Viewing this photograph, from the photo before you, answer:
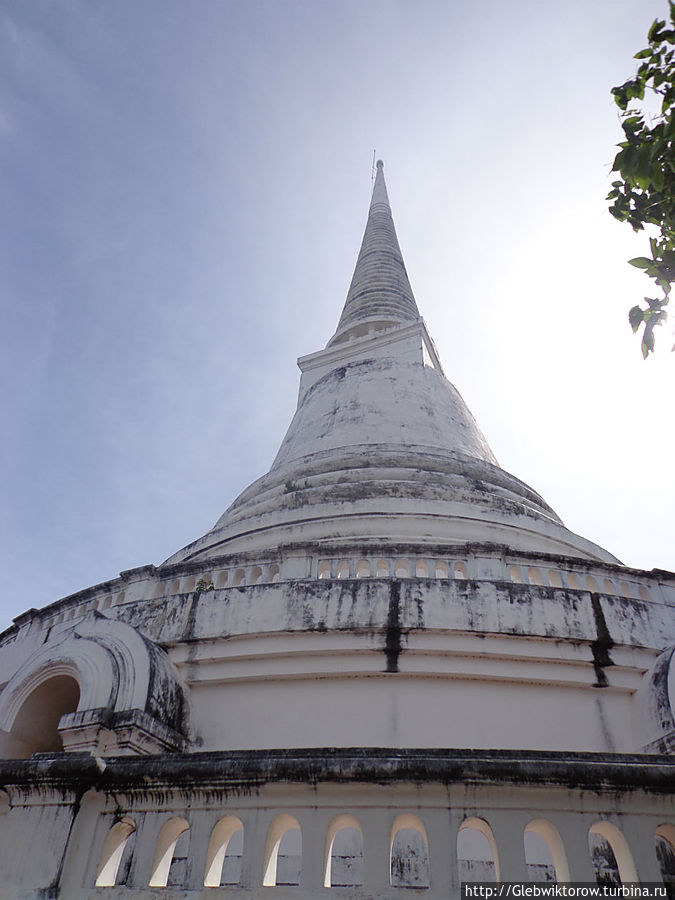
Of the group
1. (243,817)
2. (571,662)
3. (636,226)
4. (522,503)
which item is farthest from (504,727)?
(522,503)

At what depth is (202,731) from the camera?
7219 millimetres

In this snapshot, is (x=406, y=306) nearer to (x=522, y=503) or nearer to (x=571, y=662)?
(x=522, y=503)

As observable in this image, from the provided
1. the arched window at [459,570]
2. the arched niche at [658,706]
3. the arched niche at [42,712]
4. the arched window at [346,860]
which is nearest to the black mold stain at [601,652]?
the arched niche at [658,706]

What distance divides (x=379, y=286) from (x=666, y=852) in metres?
22.7

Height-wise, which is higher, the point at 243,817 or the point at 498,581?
the point at 498,581

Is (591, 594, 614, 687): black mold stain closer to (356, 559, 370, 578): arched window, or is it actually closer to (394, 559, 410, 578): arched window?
(394, 559, 410, 578): arched window

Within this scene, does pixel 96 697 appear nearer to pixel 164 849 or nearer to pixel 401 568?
pixel 164 849

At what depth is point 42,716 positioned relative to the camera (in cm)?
754

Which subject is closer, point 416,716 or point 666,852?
point 666,852

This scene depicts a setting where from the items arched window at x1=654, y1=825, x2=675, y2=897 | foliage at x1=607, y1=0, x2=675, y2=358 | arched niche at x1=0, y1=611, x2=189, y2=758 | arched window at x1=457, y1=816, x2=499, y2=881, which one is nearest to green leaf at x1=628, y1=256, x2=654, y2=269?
foliage at x1=607, y1=0, x2=675, y2=358

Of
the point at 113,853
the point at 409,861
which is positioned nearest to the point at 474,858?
the point at 409,861

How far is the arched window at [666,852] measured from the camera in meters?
3.91

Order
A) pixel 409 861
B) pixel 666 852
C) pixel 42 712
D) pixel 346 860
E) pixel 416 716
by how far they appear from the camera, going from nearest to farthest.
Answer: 1. pixel 666 852
2. pixel 409 861
3. pixel 346 860
4. pixel 416 716
5. pixel 42 712

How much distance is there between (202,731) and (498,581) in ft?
11.7
